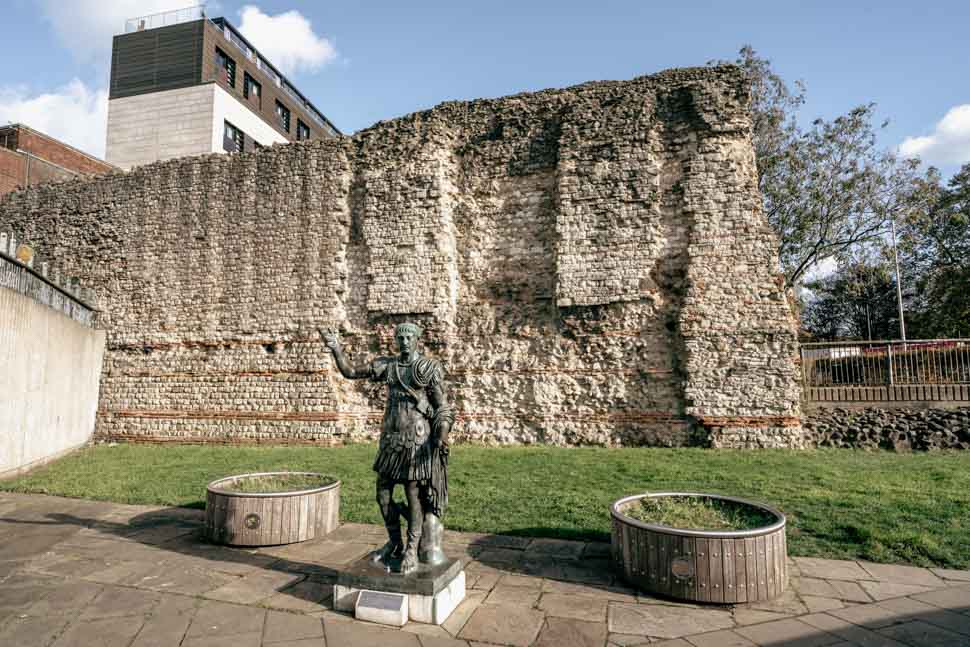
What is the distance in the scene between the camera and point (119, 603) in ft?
13.8

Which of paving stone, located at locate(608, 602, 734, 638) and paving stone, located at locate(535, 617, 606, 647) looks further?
paving stone, located at locate(608, 602, 734, 638)

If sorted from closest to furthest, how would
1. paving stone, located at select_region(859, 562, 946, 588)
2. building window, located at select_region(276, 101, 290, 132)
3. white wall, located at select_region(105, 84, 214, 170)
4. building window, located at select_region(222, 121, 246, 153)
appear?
paving stone, located at select_region(859, 562, 946, 588) → white wall, located at select_region(105, 84, 214, 170) → building window, located at select_region(222, 121, 246, 153) → building window, located at select_region(276, 101, 290, 132)

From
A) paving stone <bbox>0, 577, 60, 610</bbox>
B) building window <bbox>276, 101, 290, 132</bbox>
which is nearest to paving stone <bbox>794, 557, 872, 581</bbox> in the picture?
paving stone <bbox>0, 577, 60, 610</bbox>

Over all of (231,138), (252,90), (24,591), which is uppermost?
(252,90)

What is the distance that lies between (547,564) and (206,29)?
3275cm

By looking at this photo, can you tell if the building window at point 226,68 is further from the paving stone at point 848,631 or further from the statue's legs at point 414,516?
the paving stone at point 848,631

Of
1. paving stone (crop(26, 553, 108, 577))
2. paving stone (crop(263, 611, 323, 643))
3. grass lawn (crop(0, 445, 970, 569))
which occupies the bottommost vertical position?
paving stone (crop(26, 553, 108, 577))

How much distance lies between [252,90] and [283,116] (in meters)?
2.93

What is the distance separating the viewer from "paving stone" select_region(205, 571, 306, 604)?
4.28 meters

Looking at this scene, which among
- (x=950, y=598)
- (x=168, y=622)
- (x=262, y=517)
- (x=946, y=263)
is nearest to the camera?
(x=168, y=622)

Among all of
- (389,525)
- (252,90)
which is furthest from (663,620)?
(252,90)

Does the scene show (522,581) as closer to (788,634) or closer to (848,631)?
(788,634)

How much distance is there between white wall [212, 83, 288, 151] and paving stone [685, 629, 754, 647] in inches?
1060

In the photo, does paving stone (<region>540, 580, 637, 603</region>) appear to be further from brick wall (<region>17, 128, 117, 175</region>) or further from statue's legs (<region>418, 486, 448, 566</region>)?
brick wall (<region>17, 128, 117, 175</region>)
